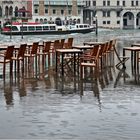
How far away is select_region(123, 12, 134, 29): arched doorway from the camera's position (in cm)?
13050

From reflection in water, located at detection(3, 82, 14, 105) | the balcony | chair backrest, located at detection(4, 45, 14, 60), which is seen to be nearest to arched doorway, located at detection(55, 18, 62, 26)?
the balcony

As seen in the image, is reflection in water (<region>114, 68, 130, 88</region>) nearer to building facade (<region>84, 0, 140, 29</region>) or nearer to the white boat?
the white boat

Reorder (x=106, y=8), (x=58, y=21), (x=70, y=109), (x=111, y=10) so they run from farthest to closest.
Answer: (x=106, y=8), (x=111, y=10), (x=58, y=21), (x=70, y=109)

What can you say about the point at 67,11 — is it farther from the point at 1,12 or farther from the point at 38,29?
the point at 38,29

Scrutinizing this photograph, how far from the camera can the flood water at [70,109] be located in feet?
26.5

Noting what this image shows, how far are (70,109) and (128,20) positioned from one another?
408ft

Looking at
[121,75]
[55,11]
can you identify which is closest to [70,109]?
[121,75]

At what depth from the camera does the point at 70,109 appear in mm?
10086

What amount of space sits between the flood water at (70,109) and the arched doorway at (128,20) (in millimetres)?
116489

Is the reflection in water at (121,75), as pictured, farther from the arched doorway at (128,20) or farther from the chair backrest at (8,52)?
the arched doorway at (128,20)

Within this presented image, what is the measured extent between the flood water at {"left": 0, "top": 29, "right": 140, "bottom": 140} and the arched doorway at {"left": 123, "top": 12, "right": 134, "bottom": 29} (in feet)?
382

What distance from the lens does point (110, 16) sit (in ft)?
422

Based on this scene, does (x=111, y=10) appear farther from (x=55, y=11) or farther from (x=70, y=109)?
(x=70, y=109)

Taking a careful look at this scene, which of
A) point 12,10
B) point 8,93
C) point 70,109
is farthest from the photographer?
point 12,10
